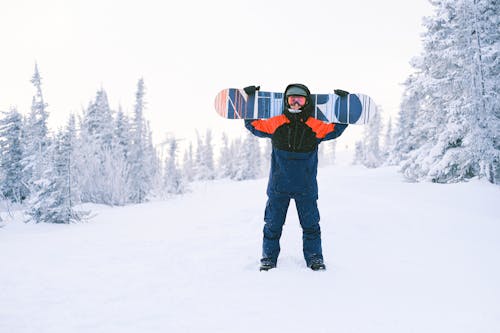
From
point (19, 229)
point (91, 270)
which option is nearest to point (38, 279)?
point (91, 270)

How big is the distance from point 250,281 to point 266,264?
402 millimetres

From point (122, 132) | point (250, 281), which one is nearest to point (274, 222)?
point (250, 281)

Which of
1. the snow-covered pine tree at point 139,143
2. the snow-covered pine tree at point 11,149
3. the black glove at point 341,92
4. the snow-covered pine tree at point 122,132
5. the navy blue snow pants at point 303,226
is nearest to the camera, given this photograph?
the navy blue snow pants at point 303,226

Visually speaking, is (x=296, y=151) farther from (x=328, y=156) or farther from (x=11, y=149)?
(x=328, y=156)

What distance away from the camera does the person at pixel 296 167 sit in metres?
3.34

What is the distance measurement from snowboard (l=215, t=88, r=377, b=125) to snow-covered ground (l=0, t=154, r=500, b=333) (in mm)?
1575

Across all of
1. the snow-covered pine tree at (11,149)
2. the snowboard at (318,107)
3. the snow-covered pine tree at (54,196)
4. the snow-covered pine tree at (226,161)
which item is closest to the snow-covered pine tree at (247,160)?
the snow-covered pine tree at (226,161)

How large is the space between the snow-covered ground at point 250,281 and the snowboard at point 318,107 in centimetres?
157

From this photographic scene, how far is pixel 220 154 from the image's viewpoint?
65188mm

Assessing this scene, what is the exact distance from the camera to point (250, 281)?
9.16ft

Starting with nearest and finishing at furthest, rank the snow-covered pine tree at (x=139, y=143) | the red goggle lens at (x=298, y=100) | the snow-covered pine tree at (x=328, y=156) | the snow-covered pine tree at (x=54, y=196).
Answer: the red goggle lens at (x=298, y=100) → the snow-covered pine tree at (x=54, y=196) → the snow-covered pine tree at (x=139, y=143) → the snow-covered pine tree at (x=328, y=156)

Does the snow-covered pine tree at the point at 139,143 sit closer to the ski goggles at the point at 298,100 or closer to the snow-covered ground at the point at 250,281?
the snow-covered ground at the point at 250,281

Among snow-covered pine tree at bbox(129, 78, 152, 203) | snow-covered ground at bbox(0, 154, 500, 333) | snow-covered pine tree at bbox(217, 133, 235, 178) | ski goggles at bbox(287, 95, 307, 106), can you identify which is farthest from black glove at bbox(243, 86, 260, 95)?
snow-covered pine tree at bbox(217, 133, 235, 178)

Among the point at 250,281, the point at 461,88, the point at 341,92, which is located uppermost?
the point at 461,88
